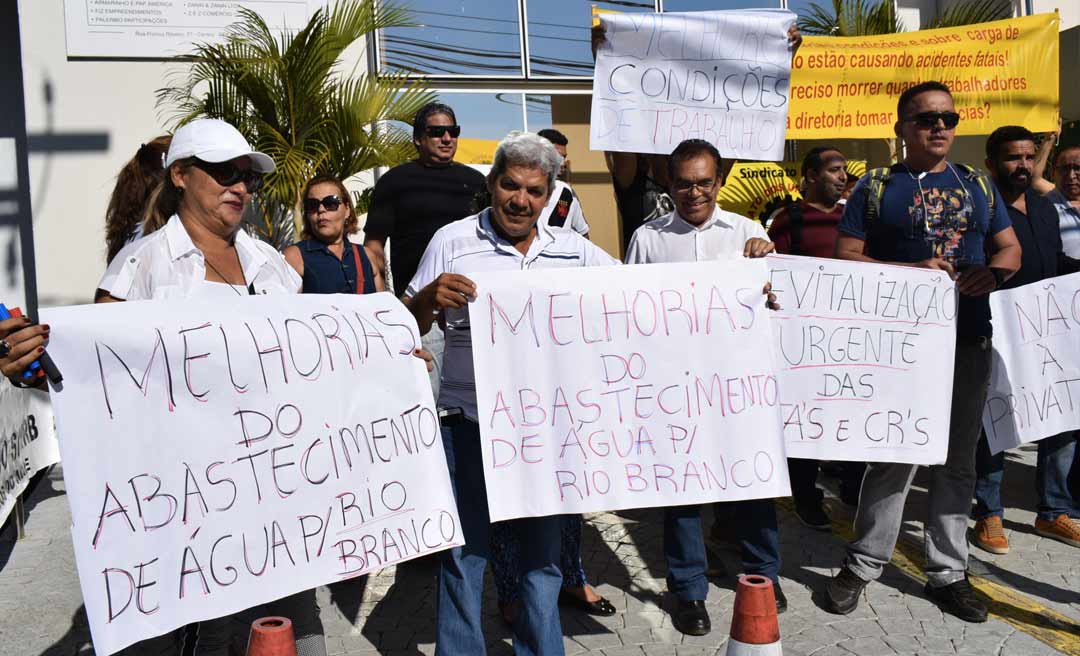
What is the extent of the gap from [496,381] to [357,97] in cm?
542

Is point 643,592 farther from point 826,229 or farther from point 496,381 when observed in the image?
point 826,229

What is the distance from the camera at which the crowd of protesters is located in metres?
3.11

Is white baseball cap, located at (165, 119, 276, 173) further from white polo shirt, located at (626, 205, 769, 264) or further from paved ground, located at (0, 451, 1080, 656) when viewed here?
paved ground, located at (0, 451, 1080, 656)

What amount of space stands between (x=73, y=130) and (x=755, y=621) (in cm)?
854

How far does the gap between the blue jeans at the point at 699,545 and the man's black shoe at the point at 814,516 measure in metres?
1.40

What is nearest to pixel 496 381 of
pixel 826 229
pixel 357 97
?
pixel 826 229

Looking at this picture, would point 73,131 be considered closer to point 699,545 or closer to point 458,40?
point 458,40

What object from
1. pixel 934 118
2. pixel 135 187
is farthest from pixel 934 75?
pixel 135 187

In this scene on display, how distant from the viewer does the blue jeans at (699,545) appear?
4.20 m

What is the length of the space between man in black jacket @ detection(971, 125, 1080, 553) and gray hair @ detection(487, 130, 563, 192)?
307 centimetres

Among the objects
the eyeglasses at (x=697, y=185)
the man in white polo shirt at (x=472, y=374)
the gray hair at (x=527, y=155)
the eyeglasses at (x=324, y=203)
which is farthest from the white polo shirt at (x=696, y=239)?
the eyeglasses at (x=324, y=203)

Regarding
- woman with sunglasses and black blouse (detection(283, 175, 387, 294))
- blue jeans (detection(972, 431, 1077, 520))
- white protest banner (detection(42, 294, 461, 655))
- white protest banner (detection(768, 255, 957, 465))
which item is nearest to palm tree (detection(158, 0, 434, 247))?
woman with sunglasses and black blouse (detection(283, 175, 387, 294))

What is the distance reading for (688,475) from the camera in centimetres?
343

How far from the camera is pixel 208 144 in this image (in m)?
2.98
